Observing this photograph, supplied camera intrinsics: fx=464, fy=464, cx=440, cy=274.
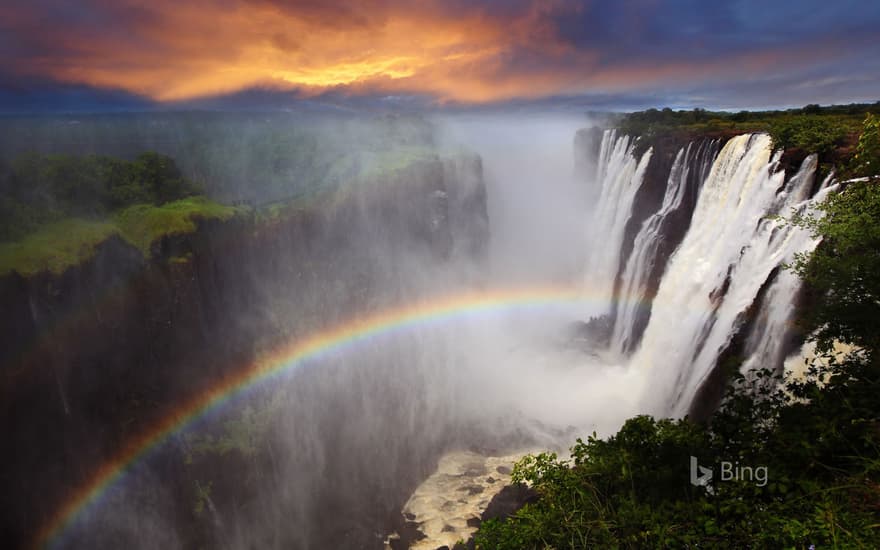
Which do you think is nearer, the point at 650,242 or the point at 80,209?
the point at 80,209

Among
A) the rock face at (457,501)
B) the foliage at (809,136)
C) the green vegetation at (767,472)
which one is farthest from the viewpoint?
the rock face at (457,501)

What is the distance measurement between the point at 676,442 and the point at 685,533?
86.5 inches

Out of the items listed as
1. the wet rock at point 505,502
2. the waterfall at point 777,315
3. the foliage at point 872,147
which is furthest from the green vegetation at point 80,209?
the foliage at point 872,147

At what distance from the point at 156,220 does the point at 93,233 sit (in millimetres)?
2935

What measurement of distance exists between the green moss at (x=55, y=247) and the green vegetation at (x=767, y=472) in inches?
816

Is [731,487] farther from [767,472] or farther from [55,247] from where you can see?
[55,247]

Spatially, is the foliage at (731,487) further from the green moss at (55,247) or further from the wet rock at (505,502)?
the green moss at (55,247)

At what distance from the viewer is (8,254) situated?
18531 mm

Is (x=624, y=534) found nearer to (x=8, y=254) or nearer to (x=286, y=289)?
(x=8, y=254)

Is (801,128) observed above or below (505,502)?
above

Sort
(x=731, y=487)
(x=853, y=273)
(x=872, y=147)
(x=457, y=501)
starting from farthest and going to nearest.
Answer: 1. (x=457, y=501)
2. (x=872, y=147)
3. (x=853, y=273)
4. (x=731, y=487)

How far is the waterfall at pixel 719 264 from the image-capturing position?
18578 millimetres

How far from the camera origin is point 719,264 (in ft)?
73.6

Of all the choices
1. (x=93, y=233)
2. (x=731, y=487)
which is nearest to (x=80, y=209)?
(x=93, y=233)
